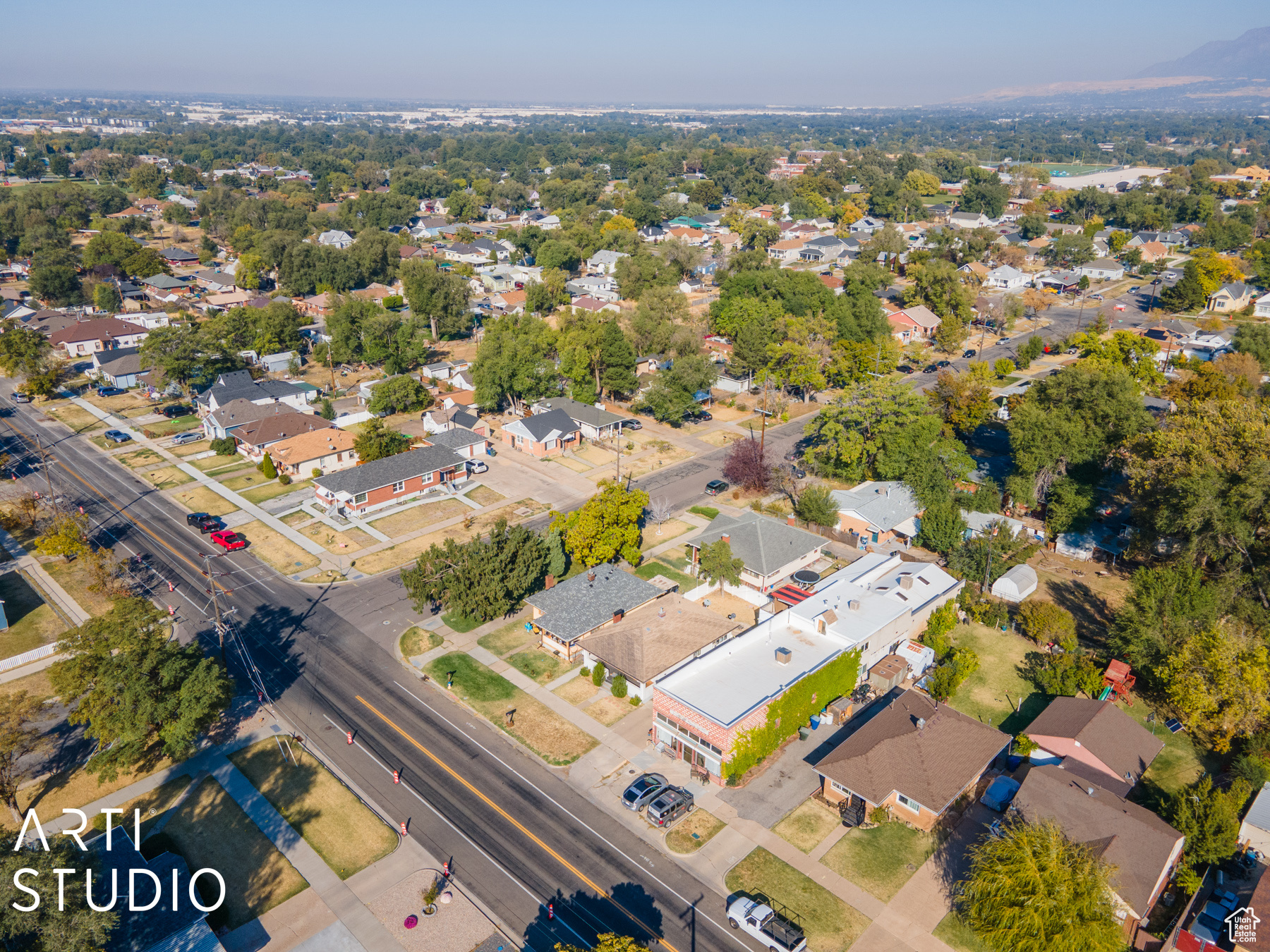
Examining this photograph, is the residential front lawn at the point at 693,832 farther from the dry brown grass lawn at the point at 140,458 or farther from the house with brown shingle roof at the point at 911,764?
the dry brown grass lawn at the point at 140,458

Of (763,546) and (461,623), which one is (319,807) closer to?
(461,623)

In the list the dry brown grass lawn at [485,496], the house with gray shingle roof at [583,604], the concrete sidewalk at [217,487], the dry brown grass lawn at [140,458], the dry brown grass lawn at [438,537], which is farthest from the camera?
the dry brown grass lawn at [140,458]

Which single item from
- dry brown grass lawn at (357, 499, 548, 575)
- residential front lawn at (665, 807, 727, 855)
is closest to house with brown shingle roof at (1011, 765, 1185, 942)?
residential front lawn at (665, 807, 727, 855)

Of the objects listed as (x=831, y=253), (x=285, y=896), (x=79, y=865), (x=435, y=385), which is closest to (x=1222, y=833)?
(x=285, y=896)

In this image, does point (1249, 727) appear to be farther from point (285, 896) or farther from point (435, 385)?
point (435, 385)

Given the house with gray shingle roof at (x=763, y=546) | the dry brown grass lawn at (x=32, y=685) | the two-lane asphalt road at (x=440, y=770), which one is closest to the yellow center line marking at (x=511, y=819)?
the two-lane asphalt road at (x=440, y=770)

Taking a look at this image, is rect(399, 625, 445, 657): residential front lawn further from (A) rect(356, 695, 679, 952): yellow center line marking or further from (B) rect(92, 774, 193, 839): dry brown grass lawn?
(B) rect(92, 774, 193, 839): dry brown grass lawn
